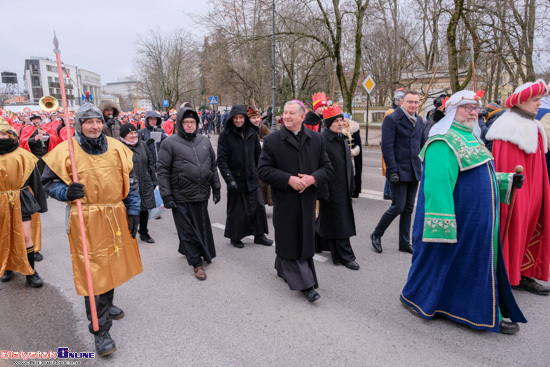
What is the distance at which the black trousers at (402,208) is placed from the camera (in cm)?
471

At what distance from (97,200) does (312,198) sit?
6.40 ft

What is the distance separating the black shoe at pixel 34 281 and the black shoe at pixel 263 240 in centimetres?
268

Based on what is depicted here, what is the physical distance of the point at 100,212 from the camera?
9.62 ft

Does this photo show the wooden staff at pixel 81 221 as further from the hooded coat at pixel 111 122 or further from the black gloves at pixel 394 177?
the hooded coat at pixel 111 122

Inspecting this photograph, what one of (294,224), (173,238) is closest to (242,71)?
(173,238)

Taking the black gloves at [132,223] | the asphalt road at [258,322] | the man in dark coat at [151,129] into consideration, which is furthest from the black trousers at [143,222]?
the black gloves at [132,223]

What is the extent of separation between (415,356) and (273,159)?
208 cm

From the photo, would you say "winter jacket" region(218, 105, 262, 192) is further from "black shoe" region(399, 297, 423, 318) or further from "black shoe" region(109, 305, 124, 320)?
"black shoe" region(399, 297, 423, 318)

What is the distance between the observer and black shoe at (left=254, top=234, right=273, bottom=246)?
5414 mm

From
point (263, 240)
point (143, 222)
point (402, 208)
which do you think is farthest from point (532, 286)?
point (143, 222)

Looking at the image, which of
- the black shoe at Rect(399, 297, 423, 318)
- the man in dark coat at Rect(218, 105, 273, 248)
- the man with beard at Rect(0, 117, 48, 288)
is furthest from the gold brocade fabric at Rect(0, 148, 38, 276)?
the black shoe at Rect(399, 297, 423, 318)

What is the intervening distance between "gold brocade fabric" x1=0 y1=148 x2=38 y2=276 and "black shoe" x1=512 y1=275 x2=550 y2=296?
522 cm

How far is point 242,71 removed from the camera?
3047 centimetres

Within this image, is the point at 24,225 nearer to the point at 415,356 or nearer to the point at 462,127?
the point at 415,356
